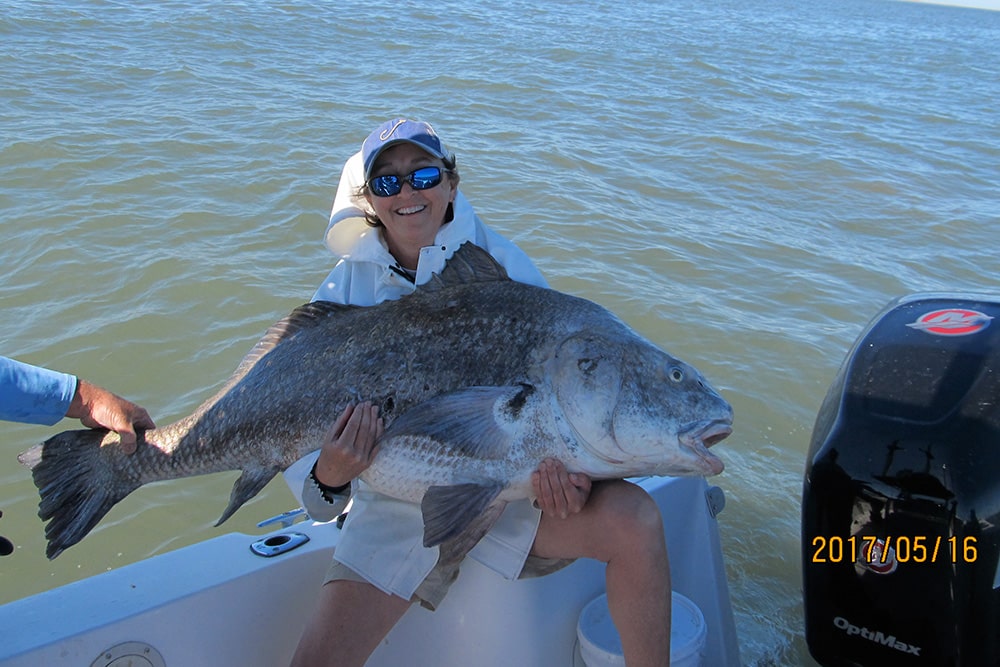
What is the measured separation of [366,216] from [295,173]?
6453 millimetres

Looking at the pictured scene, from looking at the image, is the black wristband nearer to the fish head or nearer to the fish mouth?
the fish head

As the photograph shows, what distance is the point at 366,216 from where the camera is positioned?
136 inches

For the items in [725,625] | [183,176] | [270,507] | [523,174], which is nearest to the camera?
[725,625]

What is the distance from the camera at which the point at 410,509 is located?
3.12m

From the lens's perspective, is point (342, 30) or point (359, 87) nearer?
point (359, 87)

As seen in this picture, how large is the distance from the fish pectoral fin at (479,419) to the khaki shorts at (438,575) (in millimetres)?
544

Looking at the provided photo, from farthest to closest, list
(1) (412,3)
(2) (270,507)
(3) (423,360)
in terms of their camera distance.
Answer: (1) (412,3) < (2) (270,507) < (3) (423,360)

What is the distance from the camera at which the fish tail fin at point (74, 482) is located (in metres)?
2.82

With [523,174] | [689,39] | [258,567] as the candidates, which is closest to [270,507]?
[258,567]

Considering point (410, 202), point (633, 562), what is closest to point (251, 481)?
point (410, 202)

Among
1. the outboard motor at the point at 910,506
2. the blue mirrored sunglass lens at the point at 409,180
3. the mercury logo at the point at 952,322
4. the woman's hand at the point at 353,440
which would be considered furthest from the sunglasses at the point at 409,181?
the mercury logo at the point at 952,322

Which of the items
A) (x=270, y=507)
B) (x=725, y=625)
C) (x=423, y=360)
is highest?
(x=423, y=360)

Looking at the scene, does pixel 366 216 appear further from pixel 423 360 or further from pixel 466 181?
pixel 466 181

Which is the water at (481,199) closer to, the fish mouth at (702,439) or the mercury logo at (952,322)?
the mercury logo at (952,322)
